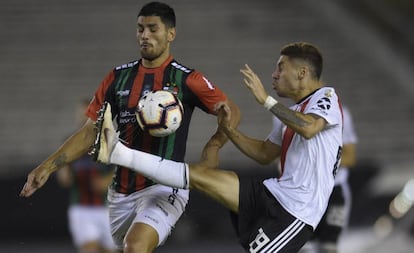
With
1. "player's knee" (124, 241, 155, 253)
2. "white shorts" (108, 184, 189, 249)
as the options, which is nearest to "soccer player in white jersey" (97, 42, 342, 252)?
"white shorts" (108, 184, 189, 249)

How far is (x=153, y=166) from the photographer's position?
6586 mm

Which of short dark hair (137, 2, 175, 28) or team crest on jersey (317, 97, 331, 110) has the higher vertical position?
short dark hair (137, 2, 175, 28)

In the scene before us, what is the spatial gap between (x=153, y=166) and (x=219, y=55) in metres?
10.2

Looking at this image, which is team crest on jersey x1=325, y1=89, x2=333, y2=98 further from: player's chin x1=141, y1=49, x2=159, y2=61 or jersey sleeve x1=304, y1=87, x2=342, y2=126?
player's chin x1=141, y1=49, x2=159, y2=61

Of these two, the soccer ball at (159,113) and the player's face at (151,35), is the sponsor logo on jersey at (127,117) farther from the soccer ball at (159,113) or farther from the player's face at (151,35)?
the player's face at (151,35)

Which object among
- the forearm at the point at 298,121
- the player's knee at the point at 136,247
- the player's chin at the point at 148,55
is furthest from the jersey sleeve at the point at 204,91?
the player's knee at the point at 136,247

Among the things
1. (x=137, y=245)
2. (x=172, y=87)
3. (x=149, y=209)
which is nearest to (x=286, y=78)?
(x=172, y=87)

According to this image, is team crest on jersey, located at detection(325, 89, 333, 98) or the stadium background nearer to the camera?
team crest on jersey, located at detection(325, 89, 333, 98)

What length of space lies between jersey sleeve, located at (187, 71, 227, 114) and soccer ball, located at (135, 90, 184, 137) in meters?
0.29

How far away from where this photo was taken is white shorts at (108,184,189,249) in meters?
6.82

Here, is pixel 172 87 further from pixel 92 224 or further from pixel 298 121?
pixel 92 224

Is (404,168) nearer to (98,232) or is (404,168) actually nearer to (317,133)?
(98,232)

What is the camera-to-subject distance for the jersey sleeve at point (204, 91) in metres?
6.99

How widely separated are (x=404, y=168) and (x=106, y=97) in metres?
8.87
